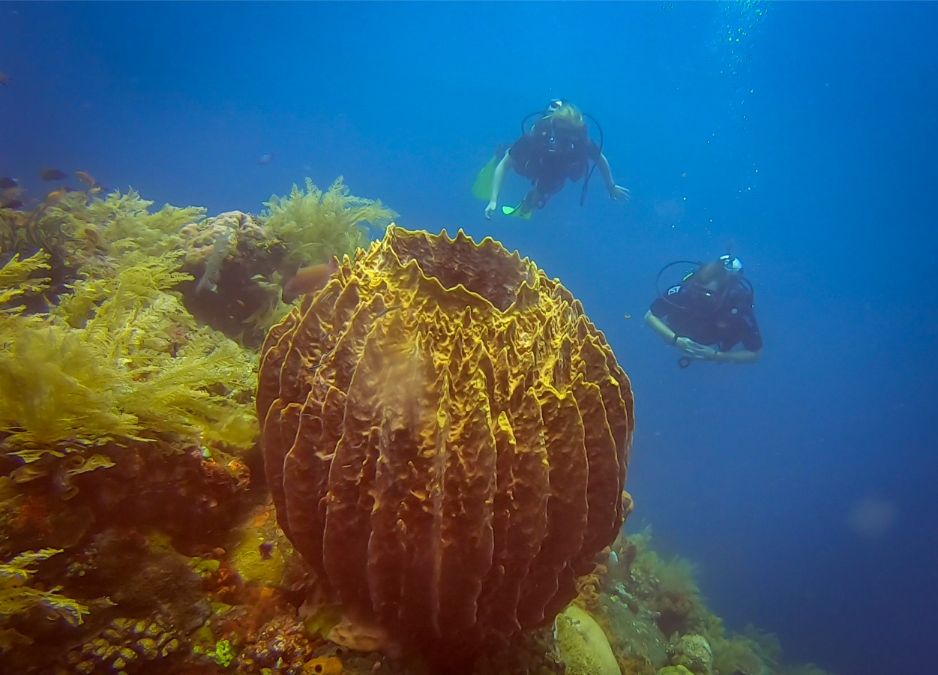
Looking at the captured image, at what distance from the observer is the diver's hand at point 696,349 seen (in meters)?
13.0

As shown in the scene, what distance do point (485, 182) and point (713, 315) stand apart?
7623 millimetres

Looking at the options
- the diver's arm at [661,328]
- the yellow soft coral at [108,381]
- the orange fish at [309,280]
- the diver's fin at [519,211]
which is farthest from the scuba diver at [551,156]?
the yellow soft coral at [108,381]

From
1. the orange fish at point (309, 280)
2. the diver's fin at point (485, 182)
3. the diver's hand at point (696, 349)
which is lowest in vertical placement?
the orange fish at point (309, 280)

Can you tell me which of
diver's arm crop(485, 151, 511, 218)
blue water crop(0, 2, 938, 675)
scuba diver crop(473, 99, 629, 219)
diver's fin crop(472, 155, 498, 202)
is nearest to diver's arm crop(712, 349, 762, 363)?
scuba diver crop(473, 99, 629, 219)

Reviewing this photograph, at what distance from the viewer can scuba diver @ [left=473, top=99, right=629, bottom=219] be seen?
14.9m

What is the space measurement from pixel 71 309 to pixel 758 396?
97.0 metres

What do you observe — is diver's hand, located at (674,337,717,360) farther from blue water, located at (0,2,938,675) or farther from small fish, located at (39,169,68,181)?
blue water, located at (0,2,938,675)

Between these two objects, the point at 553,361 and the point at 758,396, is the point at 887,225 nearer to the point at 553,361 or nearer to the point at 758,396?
the point at 758,396

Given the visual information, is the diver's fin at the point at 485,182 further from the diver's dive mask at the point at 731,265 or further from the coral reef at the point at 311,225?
the coral reef at the point at 311,225

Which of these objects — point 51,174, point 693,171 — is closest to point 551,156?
point 51,174

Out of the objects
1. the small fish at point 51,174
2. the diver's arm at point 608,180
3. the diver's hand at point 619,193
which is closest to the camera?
the diver's hand at point 619,193

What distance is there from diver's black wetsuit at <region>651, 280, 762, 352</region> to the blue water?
64.0ft

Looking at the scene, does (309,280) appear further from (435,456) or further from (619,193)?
(619,193)

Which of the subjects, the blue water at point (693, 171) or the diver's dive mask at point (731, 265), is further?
the blue water at point (693, 171)
